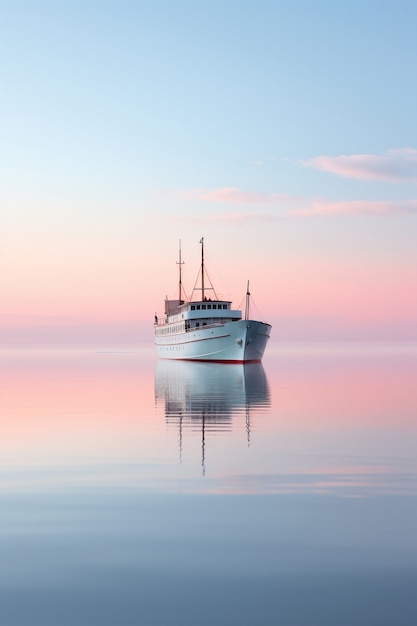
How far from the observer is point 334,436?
23406 mm

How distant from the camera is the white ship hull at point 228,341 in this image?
80.5 m

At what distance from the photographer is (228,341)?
82938 millimetres

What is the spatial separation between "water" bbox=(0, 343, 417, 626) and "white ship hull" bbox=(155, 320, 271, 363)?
177 feet

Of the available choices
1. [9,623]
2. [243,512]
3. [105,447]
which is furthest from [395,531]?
[105,447]

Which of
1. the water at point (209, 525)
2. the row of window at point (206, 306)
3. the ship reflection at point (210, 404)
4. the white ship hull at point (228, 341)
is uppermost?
the row of window at point (206, 306)

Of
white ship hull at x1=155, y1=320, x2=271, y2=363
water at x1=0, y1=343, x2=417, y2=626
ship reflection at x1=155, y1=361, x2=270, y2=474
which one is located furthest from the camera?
white ship hull at x1=155, y1=320, x2=271, y2=363

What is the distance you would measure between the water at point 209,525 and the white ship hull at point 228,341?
5401cm

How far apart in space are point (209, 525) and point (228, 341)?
71252 millimetres

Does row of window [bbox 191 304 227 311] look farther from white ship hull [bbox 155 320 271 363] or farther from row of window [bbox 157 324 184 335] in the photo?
row of window [bbox 157 324 184 335]

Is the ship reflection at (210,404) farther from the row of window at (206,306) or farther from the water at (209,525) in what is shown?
the row of window at (206,306)

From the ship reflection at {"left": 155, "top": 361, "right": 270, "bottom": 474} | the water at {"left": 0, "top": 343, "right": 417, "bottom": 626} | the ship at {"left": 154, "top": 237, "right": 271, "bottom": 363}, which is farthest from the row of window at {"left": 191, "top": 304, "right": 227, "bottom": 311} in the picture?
the water at {"left": 0, "top": 343, "right": 417, "bottom": 626}

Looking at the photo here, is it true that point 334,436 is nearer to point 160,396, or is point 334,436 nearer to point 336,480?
point 336,480

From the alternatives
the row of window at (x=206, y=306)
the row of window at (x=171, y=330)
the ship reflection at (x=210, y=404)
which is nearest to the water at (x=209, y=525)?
the ship reflection at (x=210, y=404)

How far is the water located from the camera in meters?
8.18
